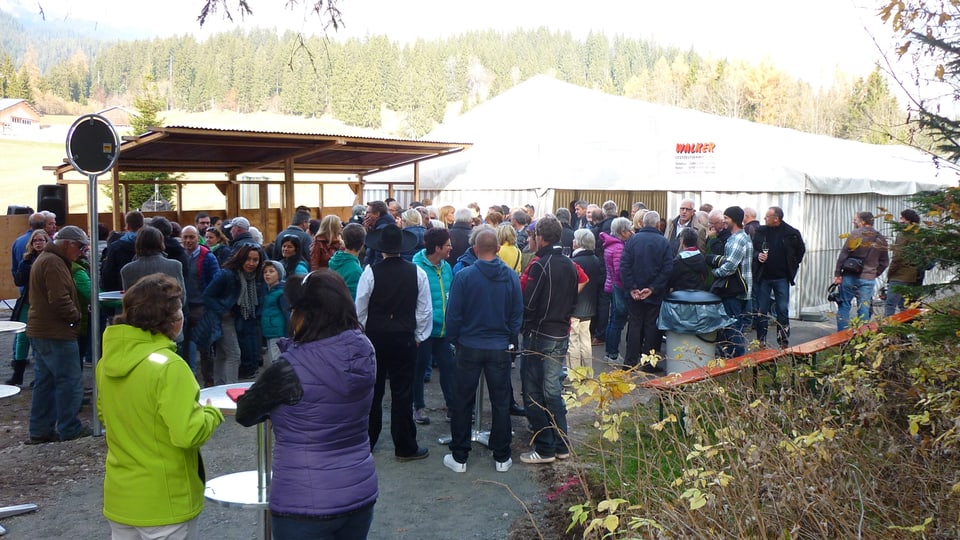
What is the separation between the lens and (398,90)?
312ft

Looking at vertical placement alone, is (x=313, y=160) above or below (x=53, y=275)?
above

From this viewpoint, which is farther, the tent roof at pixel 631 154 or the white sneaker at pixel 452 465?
the tent roof at pixel 631 154

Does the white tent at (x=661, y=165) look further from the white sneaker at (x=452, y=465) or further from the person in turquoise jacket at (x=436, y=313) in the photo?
the white sneaker at (x=452, y=465)

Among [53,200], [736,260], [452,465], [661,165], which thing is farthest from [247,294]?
[661,165]

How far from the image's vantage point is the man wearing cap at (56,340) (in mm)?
7008

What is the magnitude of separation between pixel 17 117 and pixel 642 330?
268 ft

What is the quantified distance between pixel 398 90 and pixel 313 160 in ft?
258

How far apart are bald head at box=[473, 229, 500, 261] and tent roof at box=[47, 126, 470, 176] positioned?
26.5ft

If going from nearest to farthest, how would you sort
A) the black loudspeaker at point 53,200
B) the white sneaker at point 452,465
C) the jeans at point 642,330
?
the white sneaker at point 452,465 < the jeans at point 642,330 < the black loudspeaker at point 53,200

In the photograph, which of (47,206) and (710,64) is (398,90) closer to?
(710,64)

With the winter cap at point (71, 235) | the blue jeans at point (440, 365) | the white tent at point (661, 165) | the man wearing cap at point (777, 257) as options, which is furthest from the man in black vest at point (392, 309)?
the white tent at point (661, 165)

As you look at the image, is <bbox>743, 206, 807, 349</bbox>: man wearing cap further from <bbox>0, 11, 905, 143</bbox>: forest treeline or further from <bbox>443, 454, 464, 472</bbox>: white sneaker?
<bbox>0, 11, 905, 143</bbox>: forest treeline

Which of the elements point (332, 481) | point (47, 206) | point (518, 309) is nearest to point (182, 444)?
point (332, 481)

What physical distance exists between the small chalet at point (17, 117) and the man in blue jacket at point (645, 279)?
245 ft
